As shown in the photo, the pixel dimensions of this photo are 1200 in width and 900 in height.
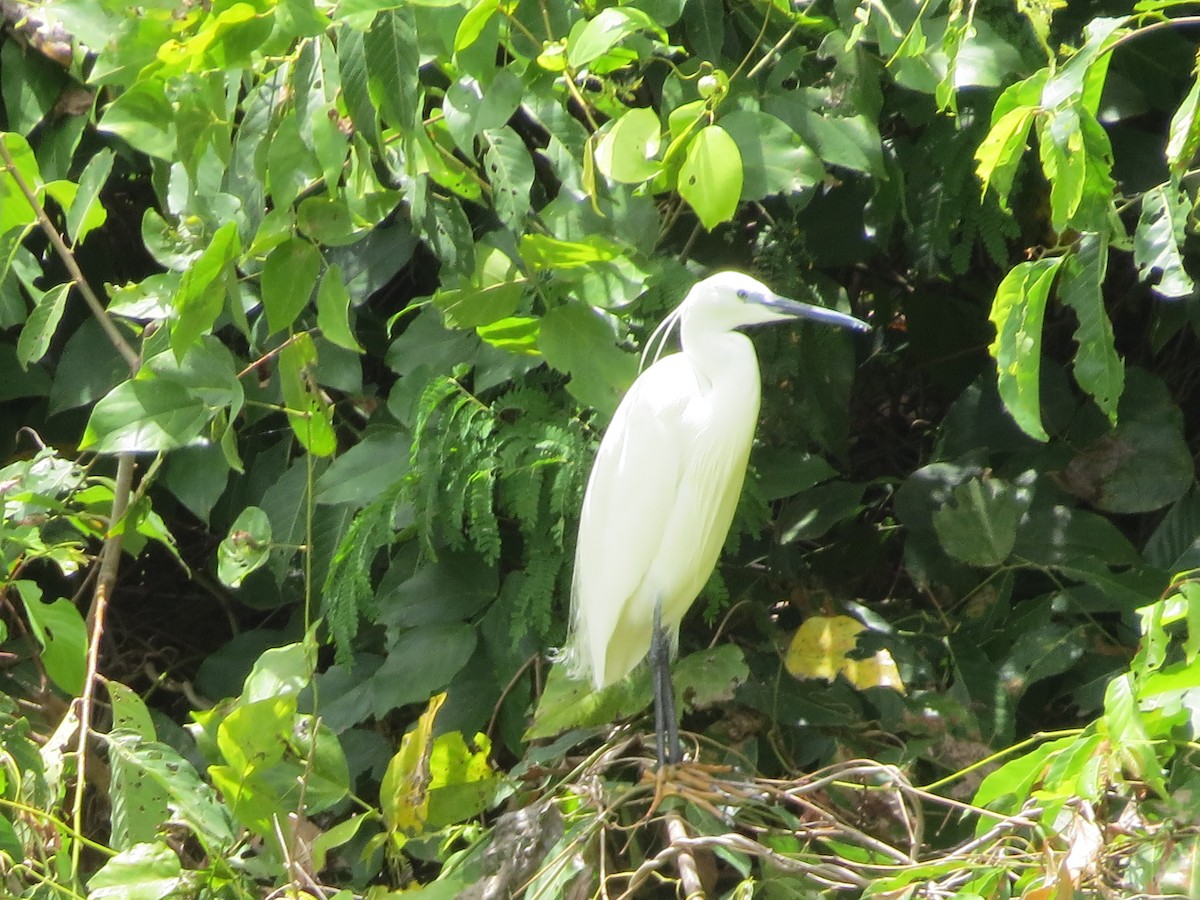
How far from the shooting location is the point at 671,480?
138cm

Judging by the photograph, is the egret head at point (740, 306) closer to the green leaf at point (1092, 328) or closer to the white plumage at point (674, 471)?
the white plumage at point (674, 471)

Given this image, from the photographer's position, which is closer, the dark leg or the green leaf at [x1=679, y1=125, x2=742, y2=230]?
the green leaf at [x1=679, y1=125, x2=742, y2=230]

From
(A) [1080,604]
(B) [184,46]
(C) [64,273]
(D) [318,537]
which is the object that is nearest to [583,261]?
(B) [184,46]

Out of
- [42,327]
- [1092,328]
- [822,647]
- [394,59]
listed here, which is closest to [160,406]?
[42,327]

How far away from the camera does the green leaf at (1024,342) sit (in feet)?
3.41

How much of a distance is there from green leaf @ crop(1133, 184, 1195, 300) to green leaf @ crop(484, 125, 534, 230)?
1.80ft

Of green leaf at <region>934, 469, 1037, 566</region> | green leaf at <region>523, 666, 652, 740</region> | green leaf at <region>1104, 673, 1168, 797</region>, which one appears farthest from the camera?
green leaf at <region>934, 469, 1037, 566</region>

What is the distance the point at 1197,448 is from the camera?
194cm

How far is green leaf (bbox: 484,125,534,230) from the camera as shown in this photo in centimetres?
128

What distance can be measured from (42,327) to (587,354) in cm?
63

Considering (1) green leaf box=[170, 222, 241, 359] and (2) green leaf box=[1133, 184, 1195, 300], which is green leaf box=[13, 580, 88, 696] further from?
(2) green leaf box=[1133, 184, 1195, 300]

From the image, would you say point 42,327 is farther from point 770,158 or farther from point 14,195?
point 770,158

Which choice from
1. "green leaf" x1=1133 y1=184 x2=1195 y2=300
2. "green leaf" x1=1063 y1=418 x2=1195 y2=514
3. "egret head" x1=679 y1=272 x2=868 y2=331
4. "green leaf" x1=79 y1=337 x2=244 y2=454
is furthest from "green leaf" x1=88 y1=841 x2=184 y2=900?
"green leaf" x1=1063 y1=418 x2=1195 y2=514

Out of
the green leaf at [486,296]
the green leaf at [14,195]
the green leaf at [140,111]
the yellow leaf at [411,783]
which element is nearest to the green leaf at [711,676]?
the yellow leaf at [411,783]
